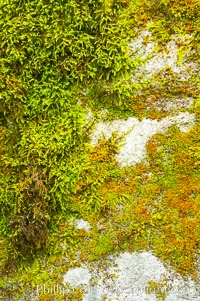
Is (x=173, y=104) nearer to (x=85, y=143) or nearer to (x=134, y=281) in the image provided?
(x=85, y=143)

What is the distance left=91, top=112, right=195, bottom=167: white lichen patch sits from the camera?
2436mm

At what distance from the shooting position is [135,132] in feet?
8.06

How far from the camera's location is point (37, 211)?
2.37 meters

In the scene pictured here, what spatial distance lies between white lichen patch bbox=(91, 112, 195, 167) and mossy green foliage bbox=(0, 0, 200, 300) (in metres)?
0.04

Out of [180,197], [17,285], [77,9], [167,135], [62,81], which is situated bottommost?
[17,285]

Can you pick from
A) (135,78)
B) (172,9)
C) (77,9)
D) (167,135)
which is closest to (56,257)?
(167,135)

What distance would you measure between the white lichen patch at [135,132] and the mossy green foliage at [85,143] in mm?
39

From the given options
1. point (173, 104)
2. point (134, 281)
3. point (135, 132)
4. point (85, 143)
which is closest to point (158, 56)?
point (173, 104)

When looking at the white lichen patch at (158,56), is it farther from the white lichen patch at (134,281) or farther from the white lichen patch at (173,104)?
the white lichen patch at (134,281)

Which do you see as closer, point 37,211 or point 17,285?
point 37,211

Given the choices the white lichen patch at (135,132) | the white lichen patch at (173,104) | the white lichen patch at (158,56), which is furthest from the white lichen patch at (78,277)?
the white lichen patch at (158,56)

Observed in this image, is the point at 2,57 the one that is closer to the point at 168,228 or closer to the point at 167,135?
the point at 167,135

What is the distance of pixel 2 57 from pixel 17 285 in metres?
1.39

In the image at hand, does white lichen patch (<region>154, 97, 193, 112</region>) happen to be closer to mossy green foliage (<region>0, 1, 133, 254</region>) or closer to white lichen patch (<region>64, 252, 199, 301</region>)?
mossy green foliage (<region>0, 1, 133, 254</region>)
